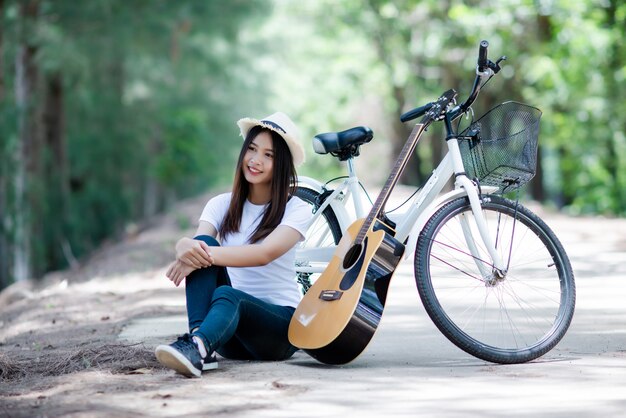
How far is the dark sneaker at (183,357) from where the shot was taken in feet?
15.1

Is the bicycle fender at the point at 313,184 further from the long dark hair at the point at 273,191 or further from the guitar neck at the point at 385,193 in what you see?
the guitar neck at the point at 385,193

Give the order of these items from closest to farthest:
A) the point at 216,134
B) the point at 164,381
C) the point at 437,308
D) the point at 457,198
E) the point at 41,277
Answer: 1. the point at 164,381
2. the point at 437,308
3. the point at 457,198
4. the point at 41,277
5. the point at 216,134

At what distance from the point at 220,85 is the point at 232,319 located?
32.4 meters

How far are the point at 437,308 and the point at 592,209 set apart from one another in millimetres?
26353

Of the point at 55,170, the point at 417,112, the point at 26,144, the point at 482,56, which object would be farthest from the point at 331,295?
the point at 55,170

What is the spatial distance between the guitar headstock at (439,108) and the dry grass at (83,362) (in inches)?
73.8

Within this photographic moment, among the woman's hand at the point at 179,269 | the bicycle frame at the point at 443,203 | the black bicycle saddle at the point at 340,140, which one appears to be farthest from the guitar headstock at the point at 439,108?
the woman's hand at the point at 179,269

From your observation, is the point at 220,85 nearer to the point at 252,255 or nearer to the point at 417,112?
the point at 417,112

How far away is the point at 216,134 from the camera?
3894 cm

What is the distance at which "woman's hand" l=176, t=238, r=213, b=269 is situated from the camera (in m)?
4.96

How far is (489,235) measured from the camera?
5.28 metres

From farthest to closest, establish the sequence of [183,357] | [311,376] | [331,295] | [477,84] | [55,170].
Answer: [55,170]
[477,84]
[331,295]
[311,376]
[183,357]

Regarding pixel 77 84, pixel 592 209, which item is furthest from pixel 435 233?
pixel 592 209

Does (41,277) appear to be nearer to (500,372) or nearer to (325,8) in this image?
(325,8)
